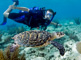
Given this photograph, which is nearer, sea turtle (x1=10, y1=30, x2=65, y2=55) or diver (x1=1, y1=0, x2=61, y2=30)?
sea turtle (x1=10, y1=30, x2=65, y2=55)

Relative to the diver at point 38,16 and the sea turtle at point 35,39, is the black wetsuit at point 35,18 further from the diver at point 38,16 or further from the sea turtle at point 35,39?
the sea turtle at point 35,39

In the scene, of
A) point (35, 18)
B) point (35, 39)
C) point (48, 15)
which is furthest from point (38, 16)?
point (35, 39)

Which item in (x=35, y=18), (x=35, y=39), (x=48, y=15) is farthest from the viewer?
(x=35, y=18)

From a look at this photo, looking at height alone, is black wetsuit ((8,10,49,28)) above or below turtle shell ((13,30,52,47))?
above

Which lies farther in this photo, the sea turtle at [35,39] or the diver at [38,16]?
the diver at [38,16]

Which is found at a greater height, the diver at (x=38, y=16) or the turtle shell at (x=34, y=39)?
the diver at (x=38, y=16)

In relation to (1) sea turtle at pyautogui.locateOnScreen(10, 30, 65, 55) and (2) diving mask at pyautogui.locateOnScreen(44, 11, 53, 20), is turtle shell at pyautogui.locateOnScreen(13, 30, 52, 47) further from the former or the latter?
(2) diving mask at pyautogui.locateOnScreen(44, 11, 53, 20)

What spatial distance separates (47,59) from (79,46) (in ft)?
4.64

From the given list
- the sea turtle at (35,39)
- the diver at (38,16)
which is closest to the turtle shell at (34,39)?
the sea turtle at (35,39)

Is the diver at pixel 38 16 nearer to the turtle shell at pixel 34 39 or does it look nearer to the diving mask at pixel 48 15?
the diving mask at pixel 48 15

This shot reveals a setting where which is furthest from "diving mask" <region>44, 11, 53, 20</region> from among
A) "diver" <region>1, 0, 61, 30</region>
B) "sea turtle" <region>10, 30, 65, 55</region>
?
"sea turtle" <region>10, 30, 65, 55</region>

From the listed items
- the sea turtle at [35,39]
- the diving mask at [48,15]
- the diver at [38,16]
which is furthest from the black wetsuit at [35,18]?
the sea turtle at [35,39]

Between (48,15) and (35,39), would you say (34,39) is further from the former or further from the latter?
(48,15)

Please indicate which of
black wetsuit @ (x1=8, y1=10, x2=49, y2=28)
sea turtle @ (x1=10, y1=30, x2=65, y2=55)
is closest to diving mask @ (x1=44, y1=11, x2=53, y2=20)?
black wetsuit @ (x1=8, y1=10, x2=49, y2=28)
